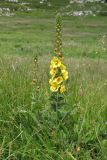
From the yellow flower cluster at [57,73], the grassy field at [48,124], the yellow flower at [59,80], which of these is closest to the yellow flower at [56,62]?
the yellow flower cluster at [57,73]

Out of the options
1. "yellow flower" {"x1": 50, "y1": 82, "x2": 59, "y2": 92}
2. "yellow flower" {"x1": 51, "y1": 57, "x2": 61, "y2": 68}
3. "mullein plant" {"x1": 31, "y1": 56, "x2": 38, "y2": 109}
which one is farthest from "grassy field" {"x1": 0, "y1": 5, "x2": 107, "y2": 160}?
"yellow flower" {"x1": 51, "y1": 57, "x2": 61, "y2": 68}

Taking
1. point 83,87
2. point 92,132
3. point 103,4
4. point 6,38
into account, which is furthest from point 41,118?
point 103,4

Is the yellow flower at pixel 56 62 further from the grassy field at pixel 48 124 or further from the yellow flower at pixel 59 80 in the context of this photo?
the grassy field at pixel 48 124

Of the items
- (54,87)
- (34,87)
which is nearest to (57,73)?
(54,87)

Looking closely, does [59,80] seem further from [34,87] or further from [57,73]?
[34,87]

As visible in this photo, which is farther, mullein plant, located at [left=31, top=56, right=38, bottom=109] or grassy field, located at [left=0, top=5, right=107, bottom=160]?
mullein plant, located at [left=31, top=56, right=38, bottom=109]

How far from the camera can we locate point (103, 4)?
104 meters

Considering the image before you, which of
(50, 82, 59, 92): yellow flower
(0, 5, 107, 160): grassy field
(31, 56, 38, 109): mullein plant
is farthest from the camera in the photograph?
(31, 56, 38, 109): mullein plant

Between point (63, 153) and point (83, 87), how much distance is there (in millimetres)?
2367

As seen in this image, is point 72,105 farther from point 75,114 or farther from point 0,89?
point 0,89

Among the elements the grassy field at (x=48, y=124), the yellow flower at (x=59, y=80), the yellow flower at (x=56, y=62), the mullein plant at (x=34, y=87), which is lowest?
the grassy field at (x=48, y=124)

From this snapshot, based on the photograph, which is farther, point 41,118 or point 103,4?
point 103,4

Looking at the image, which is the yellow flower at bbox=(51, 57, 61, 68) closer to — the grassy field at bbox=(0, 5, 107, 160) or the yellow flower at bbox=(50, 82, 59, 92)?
the yellow flower at bbox=(50, 82, 59, 92)

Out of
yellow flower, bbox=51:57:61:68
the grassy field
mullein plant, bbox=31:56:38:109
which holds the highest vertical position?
yellow flower, bbox=51:57:61:68
